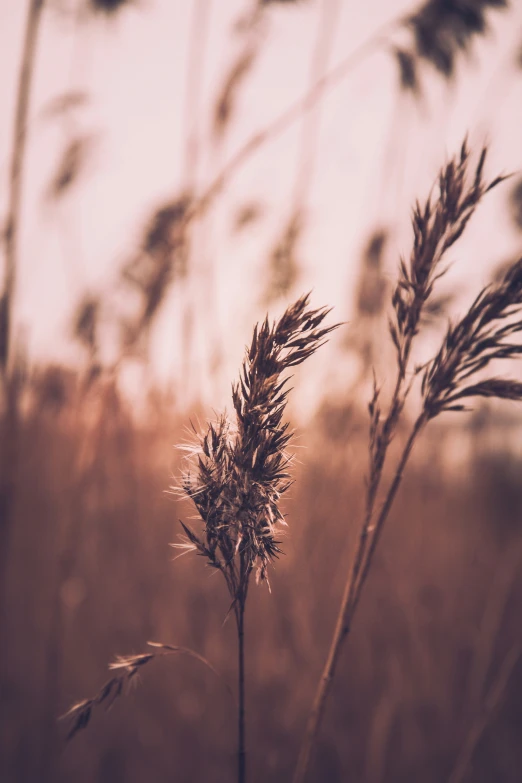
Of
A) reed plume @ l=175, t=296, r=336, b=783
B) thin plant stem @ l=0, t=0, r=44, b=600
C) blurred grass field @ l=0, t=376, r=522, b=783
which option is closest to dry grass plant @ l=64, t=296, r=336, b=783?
reed plume @ l=175, t=296, r=336, b=783

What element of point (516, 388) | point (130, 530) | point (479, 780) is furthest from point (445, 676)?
point (516, 388)

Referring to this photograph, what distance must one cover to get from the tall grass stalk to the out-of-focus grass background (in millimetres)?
500

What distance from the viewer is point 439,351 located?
1.80 ft

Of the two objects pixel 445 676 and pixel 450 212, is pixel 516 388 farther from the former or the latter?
pixel 445 676

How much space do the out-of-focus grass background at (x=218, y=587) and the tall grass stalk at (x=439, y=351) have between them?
500 mm

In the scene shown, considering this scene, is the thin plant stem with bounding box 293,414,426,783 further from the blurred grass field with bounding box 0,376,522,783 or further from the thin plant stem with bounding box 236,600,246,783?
the blurred grass field with bounding box 0,376,522,783

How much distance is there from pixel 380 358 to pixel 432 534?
146 centimetres

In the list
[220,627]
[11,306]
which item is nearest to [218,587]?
[220,627]

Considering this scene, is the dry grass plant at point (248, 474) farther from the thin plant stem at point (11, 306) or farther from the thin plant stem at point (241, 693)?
the thin plant stem at point (11, 306)

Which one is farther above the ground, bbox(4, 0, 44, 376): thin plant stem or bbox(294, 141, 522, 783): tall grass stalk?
bbox(4, 0, 44, 376): thin plant stem

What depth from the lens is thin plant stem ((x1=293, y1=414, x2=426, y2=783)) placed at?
0.52m

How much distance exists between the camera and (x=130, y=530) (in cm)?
257

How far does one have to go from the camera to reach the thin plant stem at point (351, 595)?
515 mm

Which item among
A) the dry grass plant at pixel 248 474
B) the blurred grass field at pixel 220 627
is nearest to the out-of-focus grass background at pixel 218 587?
the blurred grass field at pixel 220 627
